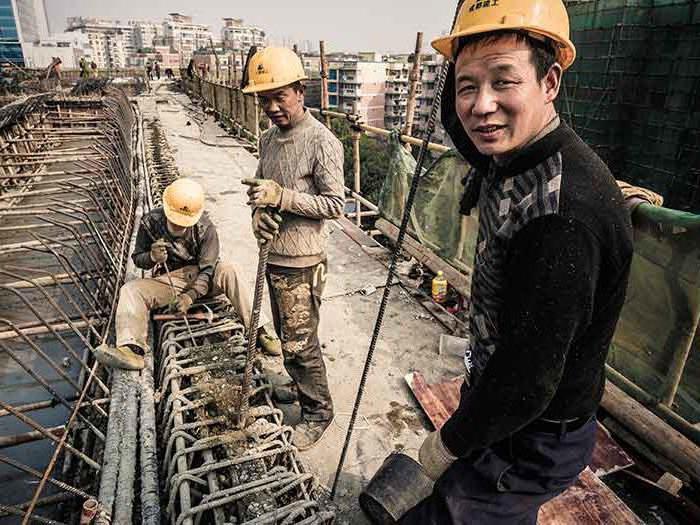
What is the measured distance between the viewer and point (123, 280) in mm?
5168

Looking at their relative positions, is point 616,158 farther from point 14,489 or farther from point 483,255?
point 14,489

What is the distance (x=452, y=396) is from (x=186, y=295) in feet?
8.50

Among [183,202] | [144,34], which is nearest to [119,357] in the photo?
[183,202]

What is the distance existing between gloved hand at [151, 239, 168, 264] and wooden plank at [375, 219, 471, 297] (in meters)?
3.17

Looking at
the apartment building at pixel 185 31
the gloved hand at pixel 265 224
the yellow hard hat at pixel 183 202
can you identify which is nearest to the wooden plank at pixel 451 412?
the gloved hand at pixel 265 224

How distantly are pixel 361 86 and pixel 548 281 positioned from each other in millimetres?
73761

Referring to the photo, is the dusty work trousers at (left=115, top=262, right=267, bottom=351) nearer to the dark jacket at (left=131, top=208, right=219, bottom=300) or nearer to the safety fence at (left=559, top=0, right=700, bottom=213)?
the dark jacket at (left=131, top=208, right=219, bottom=300)

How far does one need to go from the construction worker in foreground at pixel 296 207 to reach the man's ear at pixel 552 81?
1558 millimetres

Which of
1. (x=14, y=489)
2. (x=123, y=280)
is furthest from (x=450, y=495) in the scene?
(x=123, y=280)

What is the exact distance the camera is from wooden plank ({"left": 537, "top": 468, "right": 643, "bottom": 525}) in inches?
101

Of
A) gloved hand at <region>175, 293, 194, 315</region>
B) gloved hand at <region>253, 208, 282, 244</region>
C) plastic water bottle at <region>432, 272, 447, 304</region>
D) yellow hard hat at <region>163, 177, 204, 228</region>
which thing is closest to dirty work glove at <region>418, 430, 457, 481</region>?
gloved hand at <region>253, 208, 282, 244</region>

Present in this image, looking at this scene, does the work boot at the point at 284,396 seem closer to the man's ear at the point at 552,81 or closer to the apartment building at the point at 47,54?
the man's ear at the point at 552,81

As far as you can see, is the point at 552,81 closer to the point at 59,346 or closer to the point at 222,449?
the point at 222,449

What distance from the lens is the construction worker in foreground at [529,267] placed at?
118cm
